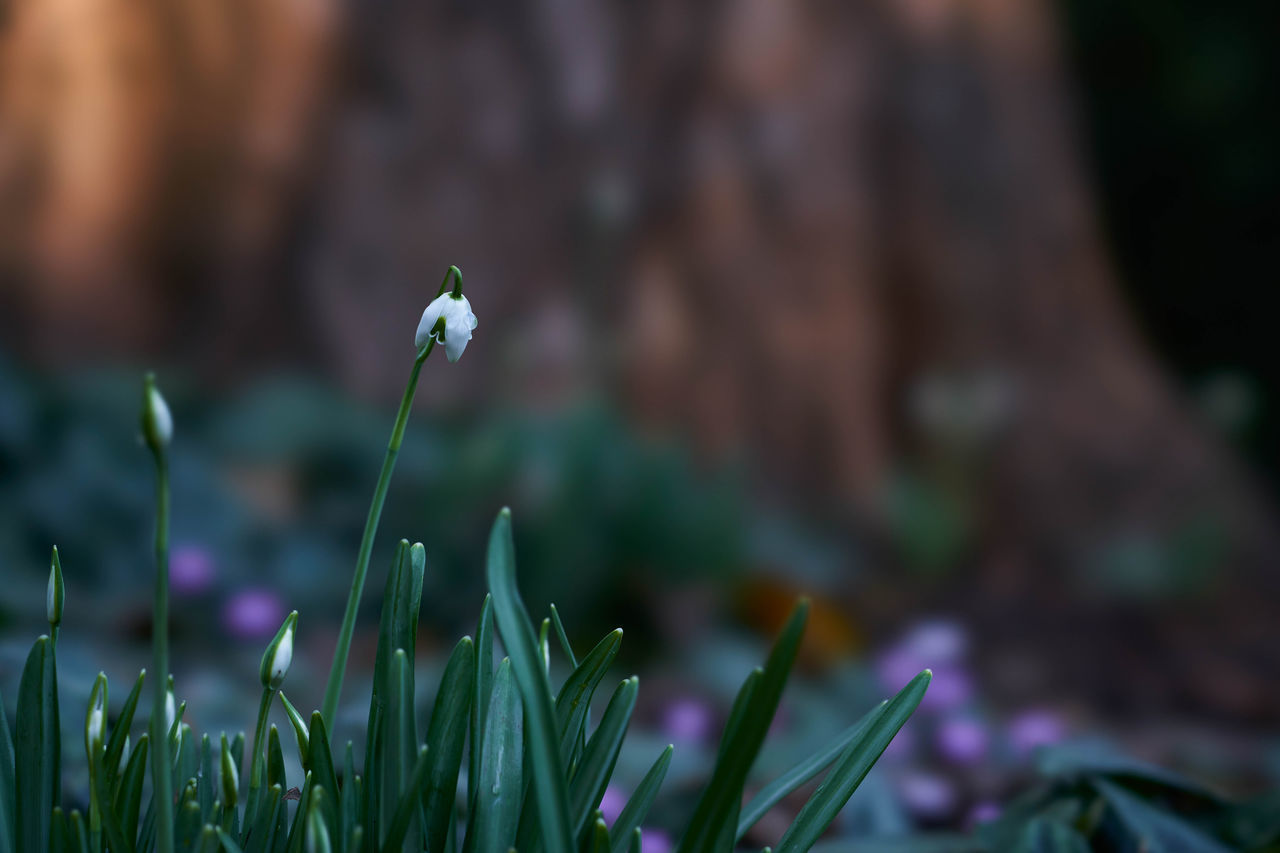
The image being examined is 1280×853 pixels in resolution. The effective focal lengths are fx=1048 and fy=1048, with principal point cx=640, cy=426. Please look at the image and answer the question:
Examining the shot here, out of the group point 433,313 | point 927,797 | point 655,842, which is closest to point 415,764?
point 433,313

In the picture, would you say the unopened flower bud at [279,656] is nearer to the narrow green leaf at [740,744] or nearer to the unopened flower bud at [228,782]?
the unopened flower bud at [228,782]

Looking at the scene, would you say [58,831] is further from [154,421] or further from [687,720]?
[687,720]

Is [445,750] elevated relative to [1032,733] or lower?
lower

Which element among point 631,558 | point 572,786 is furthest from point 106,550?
point 572,786

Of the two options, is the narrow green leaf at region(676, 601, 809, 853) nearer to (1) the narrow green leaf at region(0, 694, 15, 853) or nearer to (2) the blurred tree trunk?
(1) the narrow green leaf at region(0, 694, 15, 853)

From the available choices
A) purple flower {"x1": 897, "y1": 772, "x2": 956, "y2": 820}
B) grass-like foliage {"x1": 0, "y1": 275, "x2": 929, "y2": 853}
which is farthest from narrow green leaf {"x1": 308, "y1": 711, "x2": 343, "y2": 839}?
purple flower {"x1": 897, "y1": 772, "x2": 956, "y2": 820}

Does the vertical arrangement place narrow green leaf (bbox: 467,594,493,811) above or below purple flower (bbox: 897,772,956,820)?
below

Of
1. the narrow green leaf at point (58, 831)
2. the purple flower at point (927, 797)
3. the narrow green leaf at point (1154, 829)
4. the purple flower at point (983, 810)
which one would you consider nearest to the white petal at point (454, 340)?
the narrow green leaf at point (58, 831)
